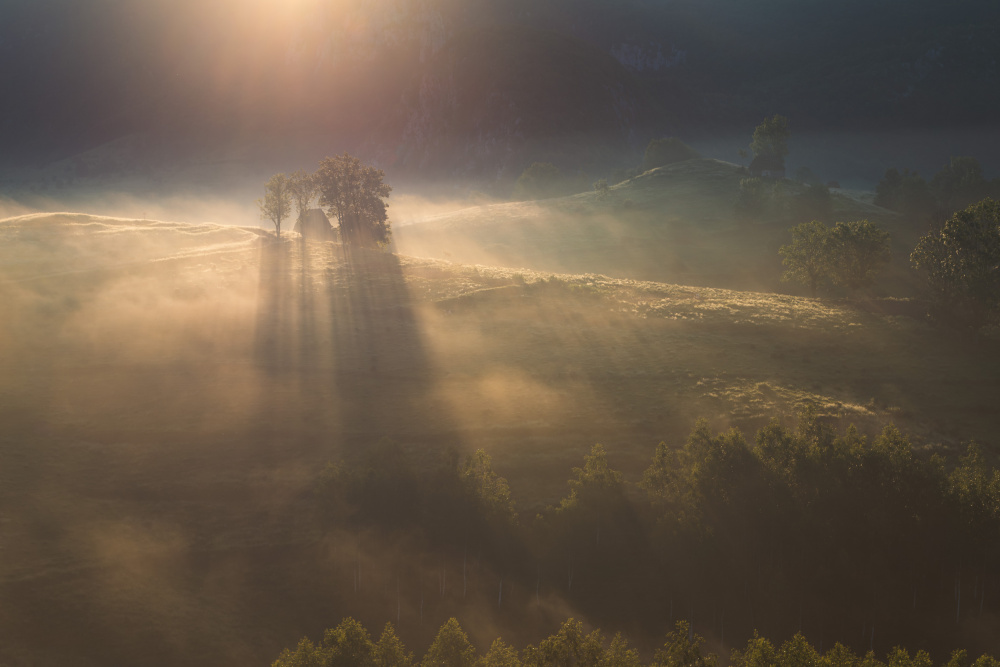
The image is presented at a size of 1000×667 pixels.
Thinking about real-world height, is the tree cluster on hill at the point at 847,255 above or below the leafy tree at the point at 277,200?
below

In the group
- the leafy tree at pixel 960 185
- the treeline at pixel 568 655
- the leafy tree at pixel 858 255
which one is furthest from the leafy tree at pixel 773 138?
the treeline at pixel 568 655

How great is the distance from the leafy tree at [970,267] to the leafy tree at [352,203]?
77.9 metres

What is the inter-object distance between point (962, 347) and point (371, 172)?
89909 millimetres

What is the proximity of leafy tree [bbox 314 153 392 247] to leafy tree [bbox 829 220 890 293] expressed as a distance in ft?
224

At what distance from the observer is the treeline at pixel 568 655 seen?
70.1 ft

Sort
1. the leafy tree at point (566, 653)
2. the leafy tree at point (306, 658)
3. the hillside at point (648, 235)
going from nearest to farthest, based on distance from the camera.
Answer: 1. the leafy tree at point (566, 653)
2. the leafy tree at point (306, 658)
3. the hillside at point (648, 235)

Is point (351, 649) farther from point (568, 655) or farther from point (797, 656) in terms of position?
point (797, 656)

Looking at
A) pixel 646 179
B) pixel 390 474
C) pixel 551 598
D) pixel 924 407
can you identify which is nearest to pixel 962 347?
pixel 924 407

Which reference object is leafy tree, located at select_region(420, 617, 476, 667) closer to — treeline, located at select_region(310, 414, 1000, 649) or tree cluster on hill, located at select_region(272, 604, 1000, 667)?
tree cluster on hill, located at select_region(272, 604, 1000, 667)

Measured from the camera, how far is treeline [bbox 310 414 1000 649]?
31.6 meters

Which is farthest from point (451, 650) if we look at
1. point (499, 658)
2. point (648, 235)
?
point (648, 235)

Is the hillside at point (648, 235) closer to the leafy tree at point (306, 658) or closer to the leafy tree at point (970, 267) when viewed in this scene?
the leafy tree at point (970, 267)

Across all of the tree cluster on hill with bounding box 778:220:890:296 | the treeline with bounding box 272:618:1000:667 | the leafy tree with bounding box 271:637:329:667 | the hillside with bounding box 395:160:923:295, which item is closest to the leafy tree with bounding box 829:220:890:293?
the tree cluster on hill with bounding box 778:220:890:296

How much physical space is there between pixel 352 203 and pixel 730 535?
288 ft
